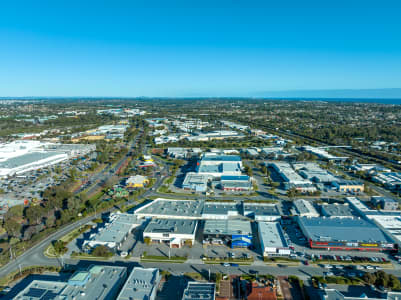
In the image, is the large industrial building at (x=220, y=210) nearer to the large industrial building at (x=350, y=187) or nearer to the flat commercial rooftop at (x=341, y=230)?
the flat commercial rooftop at (x=341, y=230)

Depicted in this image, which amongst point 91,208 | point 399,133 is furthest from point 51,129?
point 399,133

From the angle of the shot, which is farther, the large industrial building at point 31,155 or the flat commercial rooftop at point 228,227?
the large industrial building at point 31,155

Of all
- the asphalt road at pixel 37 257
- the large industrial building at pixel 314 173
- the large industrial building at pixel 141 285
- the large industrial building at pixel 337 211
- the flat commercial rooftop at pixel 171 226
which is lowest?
the asphalt road at pixel 37 257

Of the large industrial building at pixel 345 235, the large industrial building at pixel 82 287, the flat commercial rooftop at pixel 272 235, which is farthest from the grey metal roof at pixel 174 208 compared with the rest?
the large industrial building at pixel 345 235

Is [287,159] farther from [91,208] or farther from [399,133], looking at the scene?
[399,133]

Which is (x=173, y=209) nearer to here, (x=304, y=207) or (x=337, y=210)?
(x=304, y=207)
